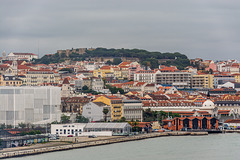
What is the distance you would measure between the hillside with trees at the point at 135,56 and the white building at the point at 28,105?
2971 centimetres

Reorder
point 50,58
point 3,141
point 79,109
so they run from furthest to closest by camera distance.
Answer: point 50,58 → point 79,109 → point 3,141

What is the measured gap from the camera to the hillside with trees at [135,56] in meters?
65.4

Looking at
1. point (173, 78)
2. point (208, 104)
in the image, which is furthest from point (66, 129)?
point (173, 78)

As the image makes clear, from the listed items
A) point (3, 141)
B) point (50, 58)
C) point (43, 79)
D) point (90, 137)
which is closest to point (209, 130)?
point (90, 137)

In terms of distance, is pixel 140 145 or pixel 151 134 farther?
pixel 151 134

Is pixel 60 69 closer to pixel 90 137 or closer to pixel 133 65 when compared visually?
pixel 133 65

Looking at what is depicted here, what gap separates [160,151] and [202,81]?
30096 mm

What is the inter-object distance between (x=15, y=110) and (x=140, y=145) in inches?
281

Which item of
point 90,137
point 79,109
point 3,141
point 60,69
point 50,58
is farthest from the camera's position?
point 50,58

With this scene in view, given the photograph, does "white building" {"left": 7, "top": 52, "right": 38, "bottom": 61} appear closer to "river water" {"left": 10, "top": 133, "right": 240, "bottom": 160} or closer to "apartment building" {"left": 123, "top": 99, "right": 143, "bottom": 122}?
"apartment building" {"left": 123, "top": 99, "right": 143, "bottom": 122}

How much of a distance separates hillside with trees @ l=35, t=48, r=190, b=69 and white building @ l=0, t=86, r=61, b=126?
29707 mm

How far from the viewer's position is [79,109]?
1489 inches

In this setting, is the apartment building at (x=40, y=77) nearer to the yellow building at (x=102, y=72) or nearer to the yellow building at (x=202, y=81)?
the yellow building at (x=102, y=72)

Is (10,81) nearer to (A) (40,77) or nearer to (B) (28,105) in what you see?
(A) (40,77)
